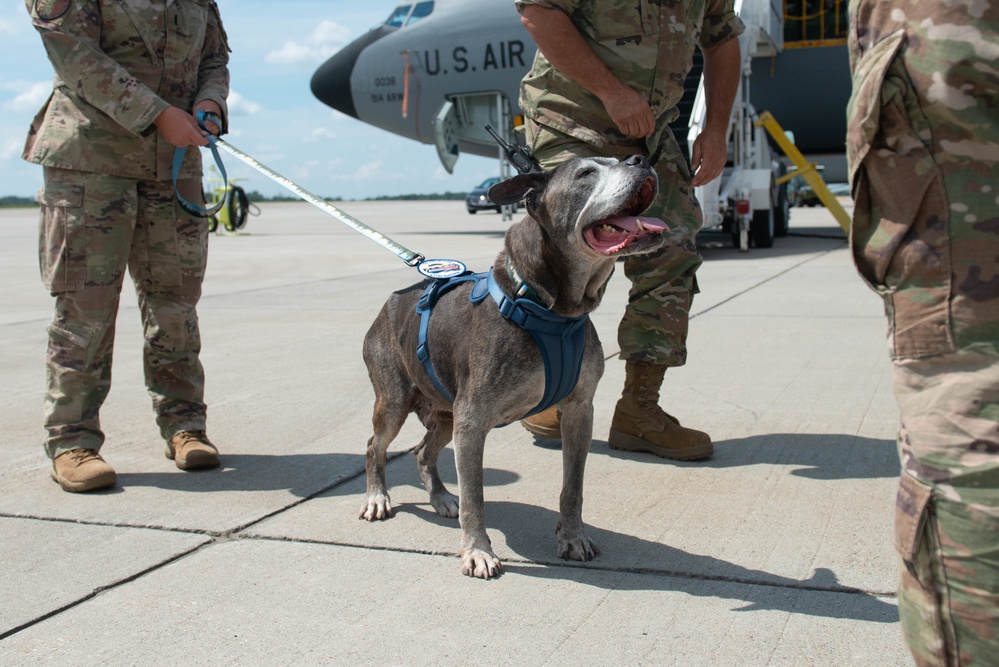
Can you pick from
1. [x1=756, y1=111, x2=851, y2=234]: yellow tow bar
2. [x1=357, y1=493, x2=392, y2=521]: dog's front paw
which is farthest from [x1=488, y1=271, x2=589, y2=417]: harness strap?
[x1=756, y1=111, x2=851, y2=234]: yellow tow bar

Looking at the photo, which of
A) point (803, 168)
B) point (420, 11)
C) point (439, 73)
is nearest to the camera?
point (803, 168)

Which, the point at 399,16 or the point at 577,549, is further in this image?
the point at 399,16

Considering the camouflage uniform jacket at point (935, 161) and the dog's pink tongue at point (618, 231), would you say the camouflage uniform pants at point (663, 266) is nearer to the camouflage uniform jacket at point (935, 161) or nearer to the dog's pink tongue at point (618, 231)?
the dog's pink tongue at point (618, 231)

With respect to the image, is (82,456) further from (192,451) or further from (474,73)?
(474,73)

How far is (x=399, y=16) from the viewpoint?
15.9 m

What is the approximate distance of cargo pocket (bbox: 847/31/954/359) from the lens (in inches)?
64.9

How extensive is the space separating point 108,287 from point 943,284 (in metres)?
3.13

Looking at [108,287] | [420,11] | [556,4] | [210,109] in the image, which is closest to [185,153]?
[210,109]

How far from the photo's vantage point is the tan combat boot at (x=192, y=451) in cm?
392

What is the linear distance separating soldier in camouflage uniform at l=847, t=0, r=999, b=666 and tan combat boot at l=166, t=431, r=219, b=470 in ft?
9.59

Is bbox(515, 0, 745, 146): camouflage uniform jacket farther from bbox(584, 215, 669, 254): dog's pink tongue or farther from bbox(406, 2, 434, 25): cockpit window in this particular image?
bbox(406, 2, 434, 25): cockpit window

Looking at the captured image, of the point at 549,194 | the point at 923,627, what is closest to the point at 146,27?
the point at 549,194

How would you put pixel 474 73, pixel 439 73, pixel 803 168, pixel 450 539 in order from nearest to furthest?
pixel 450 539 < pixel 803 168 < pixel 474 73 < pixel 439 73

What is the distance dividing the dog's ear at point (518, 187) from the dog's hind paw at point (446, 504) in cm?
111
